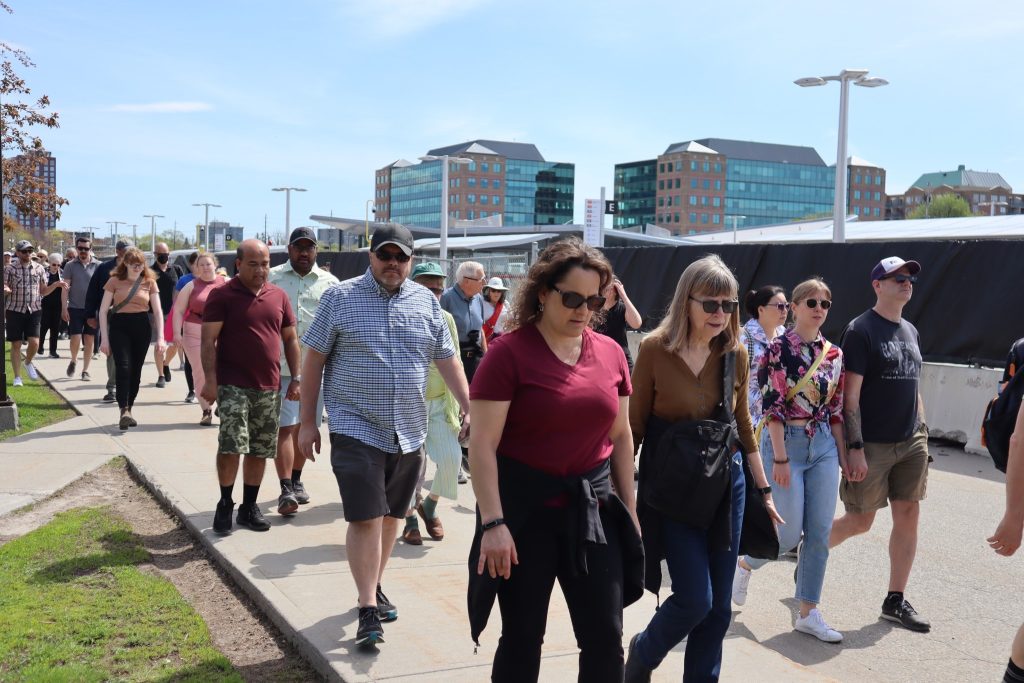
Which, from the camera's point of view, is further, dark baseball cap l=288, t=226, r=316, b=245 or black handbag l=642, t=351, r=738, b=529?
dark baseball cap l=288, t=226, r=316, b=245

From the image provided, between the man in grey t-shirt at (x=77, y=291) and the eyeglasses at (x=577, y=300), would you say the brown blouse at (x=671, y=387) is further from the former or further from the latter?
the man in grey t-shirt at (x=77, y=291)

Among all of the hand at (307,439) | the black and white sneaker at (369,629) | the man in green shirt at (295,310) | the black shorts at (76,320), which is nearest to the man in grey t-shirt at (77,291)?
the black shorts at (76,320)

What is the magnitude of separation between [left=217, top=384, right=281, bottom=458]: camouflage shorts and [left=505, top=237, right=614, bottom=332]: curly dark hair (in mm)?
3431

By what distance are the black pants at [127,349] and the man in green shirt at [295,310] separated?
3.85 meters

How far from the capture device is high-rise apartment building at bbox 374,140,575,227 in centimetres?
16800

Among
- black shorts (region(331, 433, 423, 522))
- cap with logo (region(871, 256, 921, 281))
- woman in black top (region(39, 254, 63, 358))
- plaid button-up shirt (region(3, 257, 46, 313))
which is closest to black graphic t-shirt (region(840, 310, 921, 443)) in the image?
cap with logo (region(871, 256, 921, 281))

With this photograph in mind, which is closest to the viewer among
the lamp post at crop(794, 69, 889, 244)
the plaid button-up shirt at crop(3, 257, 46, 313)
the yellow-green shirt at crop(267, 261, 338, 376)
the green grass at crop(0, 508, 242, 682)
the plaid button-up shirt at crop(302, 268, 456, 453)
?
the green grass at crop(0, 508, 242, 682)

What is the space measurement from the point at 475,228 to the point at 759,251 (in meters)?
76.8

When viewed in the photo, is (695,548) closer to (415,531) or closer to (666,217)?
(415,531)

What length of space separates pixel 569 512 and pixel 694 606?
780mm

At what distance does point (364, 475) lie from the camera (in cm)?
477

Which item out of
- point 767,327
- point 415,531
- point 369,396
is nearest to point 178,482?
point 415,531

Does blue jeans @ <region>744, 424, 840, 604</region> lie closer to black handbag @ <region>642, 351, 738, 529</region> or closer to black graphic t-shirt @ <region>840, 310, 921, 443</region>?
black graphic t-shirt @ <region>840, 310, 921, 443</region>

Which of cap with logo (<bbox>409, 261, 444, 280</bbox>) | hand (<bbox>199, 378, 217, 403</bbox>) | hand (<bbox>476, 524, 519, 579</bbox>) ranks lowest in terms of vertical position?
hand (<bbox>476, 524, 519, 579</bbox>)
